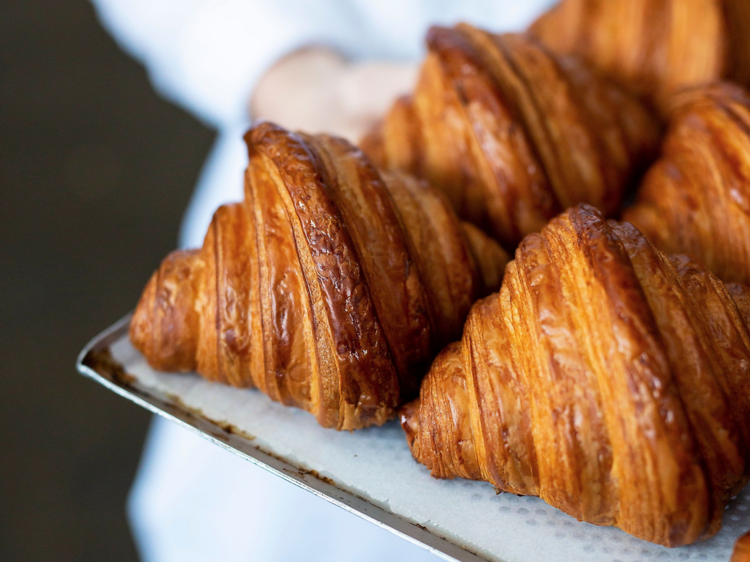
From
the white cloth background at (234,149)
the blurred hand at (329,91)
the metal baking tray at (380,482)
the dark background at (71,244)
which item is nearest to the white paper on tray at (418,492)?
the metal baking tray at (380,482)

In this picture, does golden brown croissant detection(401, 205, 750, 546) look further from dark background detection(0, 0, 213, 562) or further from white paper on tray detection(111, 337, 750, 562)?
dark background detection(0, 0, 213, 562)

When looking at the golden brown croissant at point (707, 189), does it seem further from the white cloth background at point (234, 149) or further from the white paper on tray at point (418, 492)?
the white cloth background at point (234, 149)

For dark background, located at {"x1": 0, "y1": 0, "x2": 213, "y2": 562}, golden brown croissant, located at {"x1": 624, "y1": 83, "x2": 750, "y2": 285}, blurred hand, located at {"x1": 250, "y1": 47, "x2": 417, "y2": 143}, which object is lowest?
dark background, located at {"x1": 0, "y1": 0, "x2": 213, "y2": 562}

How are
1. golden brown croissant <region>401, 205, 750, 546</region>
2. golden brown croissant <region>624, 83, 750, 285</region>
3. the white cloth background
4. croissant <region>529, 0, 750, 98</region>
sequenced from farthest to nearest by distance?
the white cloth background, croissant <region>529, 0, 750, 98</region>, golden brown croissant <region>624, 83, 750, 285</region>, golden brown croissant <region>401, 205, 750, 546</region>

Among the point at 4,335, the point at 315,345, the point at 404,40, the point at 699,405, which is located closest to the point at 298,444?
the point at 315,345

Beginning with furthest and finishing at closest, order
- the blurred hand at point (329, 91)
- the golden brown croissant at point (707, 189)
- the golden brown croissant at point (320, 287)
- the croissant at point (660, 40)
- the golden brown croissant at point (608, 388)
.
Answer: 1. the blurred hand at point (329, 91)
2. the croissant at point (660, 40)
3. the golden brown croissant at point (707, 189)
4. the golden brown croissant at point (320, 287)
5. the golden brown croissant at point (608, 388)

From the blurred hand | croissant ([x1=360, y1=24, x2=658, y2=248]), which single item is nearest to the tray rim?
croissant ([x1=360, y1=24, x2=658, y2=248])
